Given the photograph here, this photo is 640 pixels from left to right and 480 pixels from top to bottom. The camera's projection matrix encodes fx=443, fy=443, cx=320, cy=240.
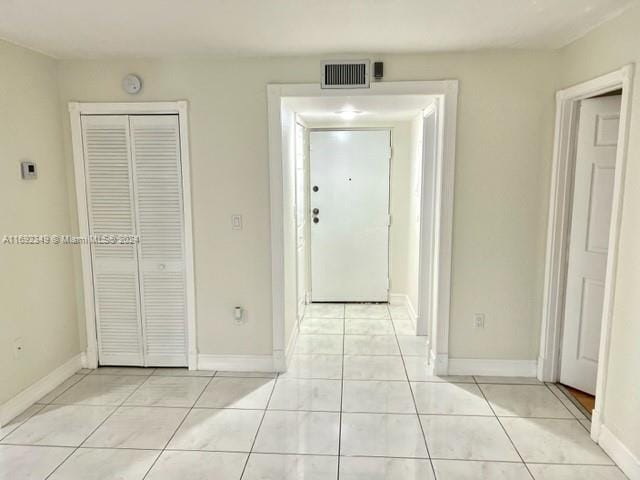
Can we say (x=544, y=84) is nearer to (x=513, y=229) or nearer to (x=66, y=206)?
(x=513, y=229)

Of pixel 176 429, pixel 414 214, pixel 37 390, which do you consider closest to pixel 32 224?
pixel 37 390

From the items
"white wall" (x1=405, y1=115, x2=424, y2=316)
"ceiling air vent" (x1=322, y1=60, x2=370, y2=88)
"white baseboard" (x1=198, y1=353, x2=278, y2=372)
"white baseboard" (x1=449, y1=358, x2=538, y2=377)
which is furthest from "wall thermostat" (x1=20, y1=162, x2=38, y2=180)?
"white baseboard" (x1=449, y1=358, x2=538, y2=377)

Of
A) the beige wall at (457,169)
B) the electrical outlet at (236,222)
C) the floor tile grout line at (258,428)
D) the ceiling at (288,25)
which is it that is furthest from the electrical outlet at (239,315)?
the ceiling at (288,25)

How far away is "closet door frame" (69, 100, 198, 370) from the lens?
10.2 feet

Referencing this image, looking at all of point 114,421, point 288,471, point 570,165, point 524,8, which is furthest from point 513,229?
point 114,421

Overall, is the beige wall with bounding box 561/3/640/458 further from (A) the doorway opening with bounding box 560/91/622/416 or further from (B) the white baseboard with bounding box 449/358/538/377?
(B) the white baseboard with bounding box 449/358/538/377

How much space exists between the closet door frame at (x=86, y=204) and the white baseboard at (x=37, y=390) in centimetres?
12

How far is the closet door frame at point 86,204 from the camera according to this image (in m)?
3.10

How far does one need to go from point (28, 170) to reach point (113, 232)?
0.68m

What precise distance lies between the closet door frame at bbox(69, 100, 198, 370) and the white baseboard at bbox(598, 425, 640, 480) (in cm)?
265

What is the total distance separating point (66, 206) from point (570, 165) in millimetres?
3477

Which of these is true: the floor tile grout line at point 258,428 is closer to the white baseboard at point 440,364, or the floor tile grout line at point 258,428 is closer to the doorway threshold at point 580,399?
the white baseboard at point 440,364

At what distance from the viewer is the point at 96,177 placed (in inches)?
125

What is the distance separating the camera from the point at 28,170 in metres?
2.80
